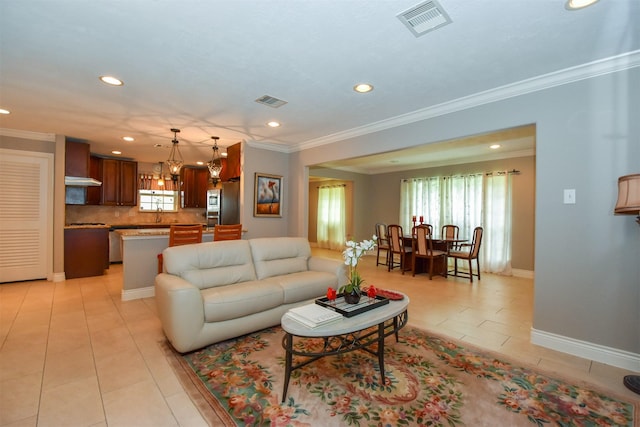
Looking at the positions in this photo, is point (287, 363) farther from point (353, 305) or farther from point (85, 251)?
point (85, 251)

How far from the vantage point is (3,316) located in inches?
128

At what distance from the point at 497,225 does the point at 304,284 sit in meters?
4.76

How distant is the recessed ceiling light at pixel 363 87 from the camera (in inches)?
112

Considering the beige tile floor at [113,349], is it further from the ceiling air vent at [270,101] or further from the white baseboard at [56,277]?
the ceiling air vent at [270,101]

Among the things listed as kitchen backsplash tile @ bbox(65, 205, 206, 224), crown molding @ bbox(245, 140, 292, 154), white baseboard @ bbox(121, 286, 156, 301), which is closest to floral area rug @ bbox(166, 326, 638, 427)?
white baseboard @ bbox(121, 286, 156, 301)

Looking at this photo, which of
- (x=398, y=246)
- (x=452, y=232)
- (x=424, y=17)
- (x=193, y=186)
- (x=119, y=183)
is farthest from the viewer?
(x=193, y=186)

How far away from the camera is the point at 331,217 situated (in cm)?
939

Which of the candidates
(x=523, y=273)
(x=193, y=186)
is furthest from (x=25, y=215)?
(x=523, y=273)

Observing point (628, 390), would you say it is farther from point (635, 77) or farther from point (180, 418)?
point (180, 418)

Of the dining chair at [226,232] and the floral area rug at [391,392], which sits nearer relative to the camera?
the floral area rug at [391,392]

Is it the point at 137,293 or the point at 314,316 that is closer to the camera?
the point at 314,316

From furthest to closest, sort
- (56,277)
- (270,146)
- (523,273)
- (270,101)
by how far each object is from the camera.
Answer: (523,273)
(270,146)
(56,277)
(270,101)

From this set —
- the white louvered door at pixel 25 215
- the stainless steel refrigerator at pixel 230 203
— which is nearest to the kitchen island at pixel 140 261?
the stainless steel refrigerator at pixel 230 203

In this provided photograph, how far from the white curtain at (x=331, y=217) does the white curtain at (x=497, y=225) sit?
12.9 feet
